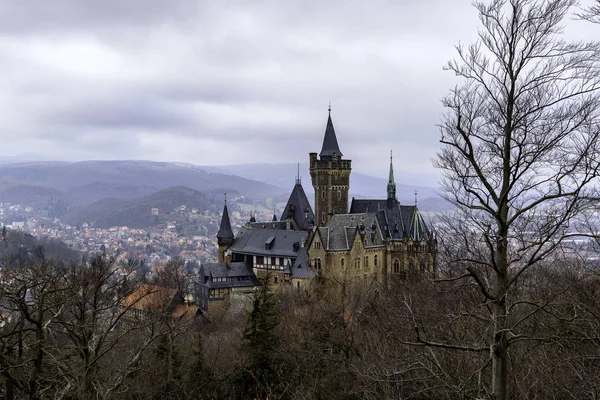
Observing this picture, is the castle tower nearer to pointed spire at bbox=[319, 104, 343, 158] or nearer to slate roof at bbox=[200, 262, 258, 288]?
pointed spire at bbox=[319, 104, 343, 158]

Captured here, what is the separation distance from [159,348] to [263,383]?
5240 mm

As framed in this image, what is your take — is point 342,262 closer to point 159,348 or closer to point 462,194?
point 159,348

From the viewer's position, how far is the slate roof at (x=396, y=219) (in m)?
68.8

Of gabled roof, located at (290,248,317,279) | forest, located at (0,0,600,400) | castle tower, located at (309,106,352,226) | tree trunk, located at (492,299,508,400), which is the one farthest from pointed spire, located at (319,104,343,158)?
tree trunk, located at (492,299,508,400)

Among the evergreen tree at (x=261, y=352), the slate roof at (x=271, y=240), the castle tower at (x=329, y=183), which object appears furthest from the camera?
the castle tower at (x=329, y=183)

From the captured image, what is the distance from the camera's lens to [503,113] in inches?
362

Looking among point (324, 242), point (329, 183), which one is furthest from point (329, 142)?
point (324, 242)

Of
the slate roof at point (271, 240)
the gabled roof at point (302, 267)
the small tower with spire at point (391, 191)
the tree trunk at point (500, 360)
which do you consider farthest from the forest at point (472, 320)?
the small tower with spire at point (391, 191)

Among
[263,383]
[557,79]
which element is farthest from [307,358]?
[557,79]

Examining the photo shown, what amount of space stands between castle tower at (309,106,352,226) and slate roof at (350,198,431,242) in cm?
284

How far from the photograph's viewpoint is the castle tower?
7269 cm

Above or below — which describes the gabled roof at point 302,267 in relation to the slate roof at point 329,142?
below

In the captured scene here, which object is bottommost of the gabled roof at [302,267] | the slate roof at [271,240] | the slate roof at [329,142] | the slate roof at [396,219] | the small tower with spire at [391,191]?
the gabled roof at [302,267]

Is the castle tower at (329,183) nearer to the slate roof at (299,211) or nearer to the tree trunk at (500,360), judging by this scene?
the slate roof at (299,211)
